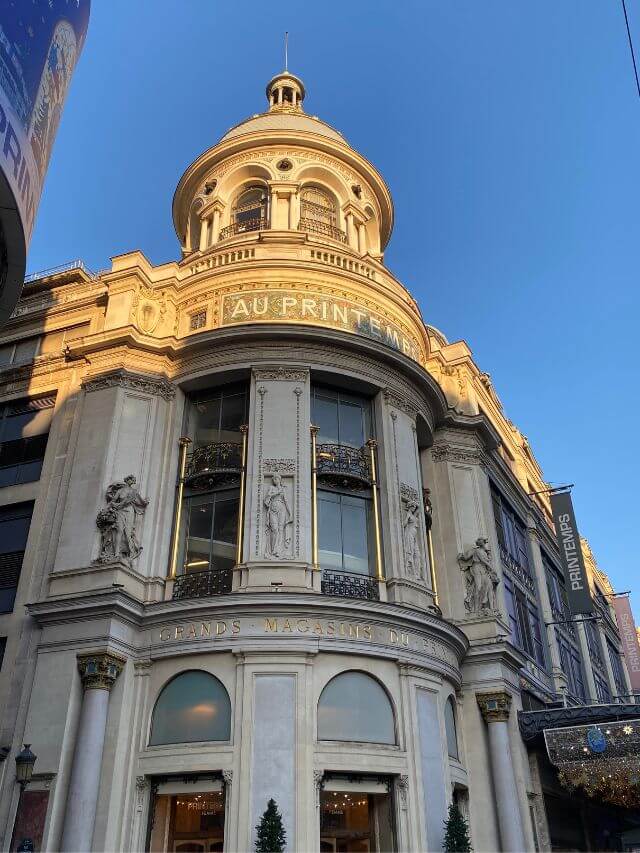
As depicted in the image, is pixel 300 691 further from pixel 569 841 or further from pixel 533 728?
pixel 569 841

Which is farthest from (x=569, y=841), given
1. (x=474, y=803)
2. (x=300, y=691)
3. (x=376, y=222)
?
(x=376, y=222)

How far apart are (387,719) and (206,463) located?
983cm

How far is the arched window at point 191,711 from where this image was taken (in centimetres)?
2044

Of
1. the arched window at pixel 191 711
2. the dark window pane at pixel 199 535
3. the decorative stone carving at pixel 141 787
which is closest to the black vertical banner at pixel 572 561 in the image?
the dark window pane at pixel 199 535

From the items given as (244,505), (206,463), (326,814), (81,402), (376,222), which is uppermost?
(376,222)

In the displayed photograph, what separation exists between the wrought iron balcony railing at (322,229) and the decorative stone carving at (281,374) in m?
10.9

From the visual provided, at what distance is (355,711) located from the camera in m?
21.1

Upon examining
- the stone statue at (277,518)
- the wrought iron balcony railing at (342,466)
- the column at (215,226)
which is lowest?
the stone statue at (277,518)

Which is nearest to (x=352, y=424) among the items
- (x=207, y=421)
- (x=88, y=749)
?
(x=207, y=421)

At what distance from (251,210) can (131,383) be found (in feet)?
45.3

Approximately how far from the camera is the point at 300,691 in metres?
20.5

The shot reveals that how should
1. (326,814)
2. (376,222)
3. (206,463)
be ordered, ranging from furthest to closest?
1. (376,222)
2. (206,463)
3. (326,814)

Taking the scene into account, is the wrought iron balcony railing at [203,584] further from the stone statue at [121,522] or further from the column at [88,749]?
the column at [88,749]

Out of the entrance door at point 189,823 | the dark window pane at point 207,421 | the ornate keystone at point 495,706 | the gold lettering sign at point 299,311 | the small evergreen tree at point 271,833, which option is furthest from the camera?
the gold lettering sign at point 299,311
